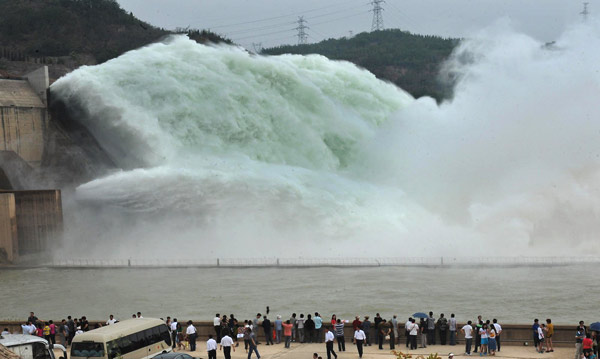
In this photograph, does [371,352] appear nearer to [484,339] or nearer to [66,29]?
[484,339]

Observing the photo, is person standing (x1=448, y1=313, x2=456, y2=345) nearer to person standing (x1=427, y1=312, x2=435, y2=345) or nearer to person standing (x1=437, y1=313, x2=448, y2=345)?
person standing (x1=437, y1=313, x2=448, y2=345)

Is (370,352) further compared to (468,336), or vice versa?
(370,352)

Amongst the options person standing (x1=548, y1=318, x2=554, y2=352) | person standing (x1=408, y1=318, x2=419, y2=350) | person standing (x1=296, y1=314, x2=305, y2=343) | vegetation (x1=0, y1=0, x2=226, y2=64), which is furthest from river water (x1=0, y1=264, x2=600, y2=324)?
vegetation (x1=0, y1=0, x2=226, y2=64)

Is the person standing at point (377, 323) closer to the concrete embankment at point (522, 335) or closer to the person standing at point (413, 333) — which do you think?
the concrete embankment at point (522, 335)

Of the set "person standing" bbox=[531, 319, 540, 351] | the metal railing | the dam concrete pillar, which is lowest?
"person standing" bbox=[531, 319, 540, 351]

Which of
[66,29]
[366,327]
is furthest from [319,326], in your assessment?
[66,29]

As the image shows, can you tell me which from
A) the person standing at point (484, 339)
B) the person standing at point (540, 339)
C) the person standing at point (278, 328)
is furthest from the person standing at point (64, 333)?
the person standing at point (540, 339)

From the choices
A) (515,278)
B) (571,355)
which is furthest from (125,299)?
(571,355)
